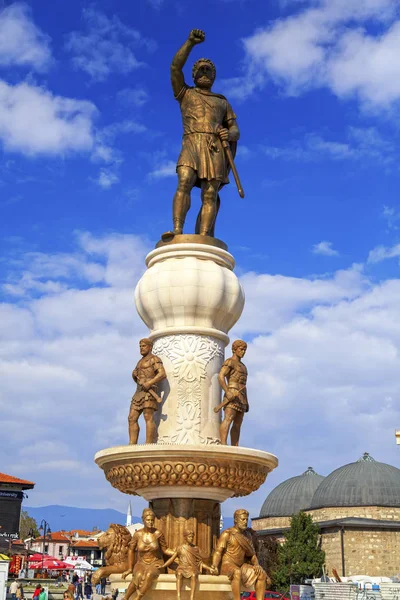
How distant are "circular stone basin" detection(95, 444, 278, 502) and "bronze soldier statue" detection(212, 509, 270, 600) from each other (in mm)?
487

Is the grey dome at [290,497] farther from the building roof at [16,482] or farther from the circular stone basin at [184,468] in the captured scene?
the circular stone basin at [184,468]

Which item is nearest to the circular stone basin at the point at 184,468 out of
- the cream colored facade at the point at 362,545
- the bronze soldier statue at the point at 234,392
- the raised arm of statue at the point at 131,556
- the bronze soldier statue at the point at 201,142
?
the bronze soldier statue at the point at 234,392

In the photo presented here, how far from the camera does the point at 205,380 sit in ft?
32.4

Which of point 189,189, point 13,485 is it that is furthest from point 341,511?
point 189,189

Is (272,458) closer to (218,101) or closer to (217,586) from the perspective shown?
(217,586)

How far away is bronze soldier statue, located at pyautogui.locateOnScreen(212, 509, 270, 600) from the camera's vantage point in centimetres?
859

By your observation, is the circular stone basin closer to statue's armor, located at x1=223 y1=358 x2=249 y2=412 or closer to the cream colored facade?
statue's armor, located at x1=223 y1=358 x2=249 y2=412

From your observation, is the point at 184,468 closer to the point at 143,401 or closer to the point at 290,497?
the point at 143,401

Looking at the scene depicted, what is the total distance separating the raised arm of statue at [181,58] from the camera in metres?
10.7

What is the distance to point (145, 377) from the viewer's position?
31.5ft

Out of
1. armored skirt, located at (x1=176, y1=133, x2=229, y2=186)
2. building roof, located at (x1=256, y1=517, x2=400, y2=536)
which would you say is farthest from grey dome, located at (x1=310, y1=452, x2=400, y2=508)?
armored skirt, located at (x1=176, y1=133, x2=229, y2=186)

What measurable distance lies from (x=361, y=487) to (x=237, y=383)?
65011 millimetres

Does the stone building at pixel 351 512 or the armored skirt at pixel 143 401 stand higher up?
the stone building at pixel 351 512

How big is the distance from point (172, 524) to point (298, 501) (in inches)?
2897
